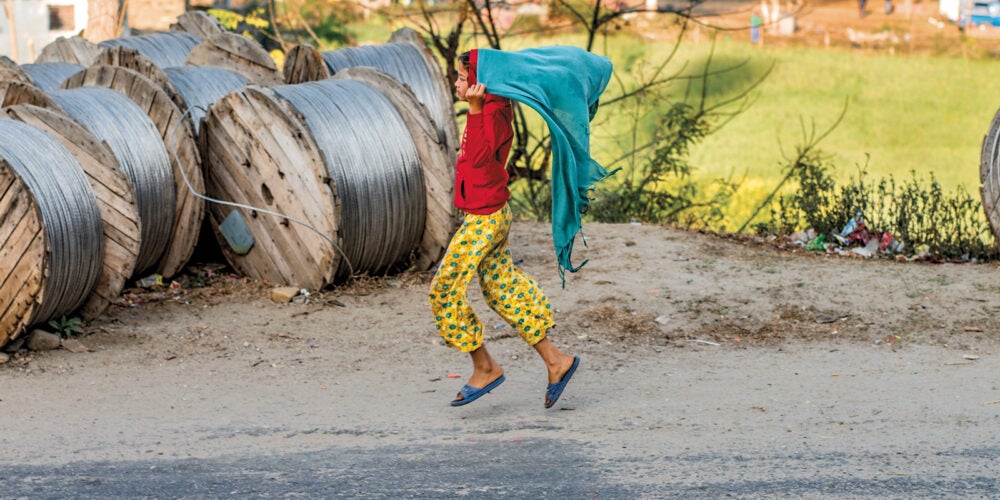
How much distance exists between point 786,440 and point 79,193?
14.3ft

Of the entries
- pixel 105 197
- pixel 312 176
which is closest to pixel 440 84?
pixel 312 176

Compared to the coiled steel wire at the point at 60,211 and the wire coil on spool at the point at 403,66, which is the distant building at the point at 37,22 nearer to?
the wire coil on spool at the point at 403,66

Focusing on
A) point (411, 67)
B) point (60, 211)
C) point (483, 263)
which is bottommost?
point (483, 263)

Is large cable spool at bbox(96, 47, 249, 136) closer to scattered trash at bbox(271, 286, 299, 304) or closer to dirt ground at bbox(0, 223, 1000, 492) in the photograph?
dirt ground at bbox(0, 223, 1000, 492)

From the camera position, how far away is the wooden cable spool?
970 cm

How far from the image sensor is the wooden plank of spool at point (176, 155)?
28.4 feet

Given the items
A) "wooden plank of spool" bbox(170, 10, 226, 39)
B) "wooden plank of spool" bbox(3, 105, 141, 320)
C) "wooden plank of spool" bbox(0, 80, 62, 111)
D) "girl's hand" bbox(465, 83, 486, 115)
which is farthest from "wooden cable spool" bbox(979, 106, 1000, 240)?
"wooden plank of spool" bbox(170, 10, 226, 39)

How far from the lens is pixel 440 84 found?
1109 cm

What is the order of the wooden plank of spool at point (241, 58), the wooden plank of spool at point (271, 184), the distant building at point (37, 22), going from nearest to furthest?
1. the wooden plank of spool at point (271, 184)
2. the wooden plank of spool at point (241, 58)
3. the distant building at point (37, 22)

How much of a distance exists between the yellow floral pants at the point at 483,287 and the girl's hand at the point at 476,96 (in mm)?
502

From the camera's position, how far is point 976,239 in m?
9.98

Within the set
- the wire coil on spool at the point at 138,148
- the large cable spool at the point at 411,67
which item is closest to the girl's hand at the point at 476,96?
the wire coil on spool at the point at 138,148

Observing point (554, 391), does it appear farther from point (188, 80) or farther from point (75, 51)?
point (75, 51)

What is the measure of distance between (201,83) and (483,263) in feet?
16.1
